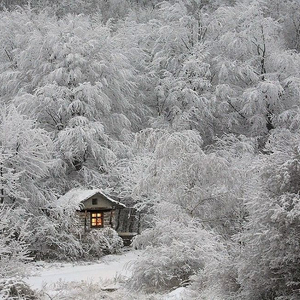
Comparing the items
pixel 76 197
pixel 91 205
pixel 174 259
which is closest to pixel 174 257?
pixel 174 259

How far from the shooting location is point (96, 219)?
20.8 meters

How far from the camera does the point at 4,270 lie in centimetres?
915

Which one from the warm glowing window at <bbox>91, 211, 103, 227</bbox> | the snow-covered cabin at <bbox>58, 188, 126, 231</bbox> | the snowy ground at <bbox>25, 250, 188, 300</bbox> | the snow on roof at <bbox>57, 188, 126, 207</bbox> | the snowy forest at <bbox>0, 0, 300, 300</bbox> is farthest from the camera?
the warm glowing window at <bbox>91, 211, 103, 227</bbox>

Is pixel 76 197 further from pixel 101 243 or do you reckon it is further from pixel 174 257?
pixel 174 257

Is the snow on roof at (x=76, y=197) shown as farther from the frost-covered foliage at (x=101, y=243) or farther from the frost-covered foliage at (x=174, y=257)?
the frost-covered foliage at (x=174, y=257)

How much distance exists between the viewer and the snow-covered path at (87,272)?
14.4 meters

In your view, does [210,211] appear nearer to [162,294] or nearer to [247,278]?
[162,294]

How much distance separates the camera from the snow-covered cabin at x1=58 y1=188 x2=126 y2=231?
20.1 meters

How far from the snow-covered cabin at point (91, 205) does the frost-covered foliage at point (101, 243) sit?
59cm

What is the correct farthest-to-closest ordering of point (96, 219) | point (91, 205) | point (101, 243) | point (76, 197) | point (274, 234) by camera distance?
point (96, 219), point (91, 205), point (76, 197), point (101, 243), point (274, 234)

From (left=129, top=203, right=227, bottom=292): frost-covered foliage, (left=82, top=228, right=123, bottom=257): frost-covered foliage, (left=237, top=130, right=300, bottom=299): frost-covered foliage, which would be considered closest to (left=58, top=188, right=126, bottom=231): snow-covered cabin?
(left=82, top=228, right=123, bottom=257): frost-covered foliage

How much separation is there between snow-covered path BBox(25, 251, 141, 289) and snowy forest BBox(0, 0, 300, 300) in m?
0.77

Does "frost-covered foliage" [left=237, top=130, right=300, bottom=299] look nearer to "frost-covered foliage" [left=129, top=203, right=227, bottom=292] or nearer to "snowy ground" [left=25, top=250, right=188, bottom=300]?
"snowy ground" [left=25, top=250, right=188, bottom=300]

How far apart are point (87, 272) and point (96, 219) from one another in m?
4.67
